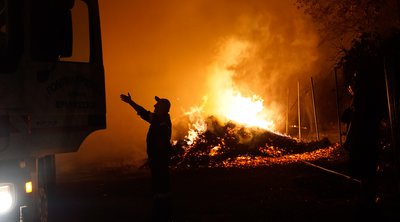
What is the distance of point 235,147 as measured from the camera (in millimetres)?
15766

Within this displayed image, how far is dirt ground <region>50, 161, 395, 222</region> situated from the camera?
6590 mm

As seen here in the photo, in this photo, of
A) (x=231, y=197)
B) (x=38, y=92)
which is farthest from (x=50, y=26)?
(x=231, y=197)

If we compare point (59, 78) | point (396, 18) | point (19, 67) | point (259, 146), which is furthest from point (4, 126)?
point (259, 146)

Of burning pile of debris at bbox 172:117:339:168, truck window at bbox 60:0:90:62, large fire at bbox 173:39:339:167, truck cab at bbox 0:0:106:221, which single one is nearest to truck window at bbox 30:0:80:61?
truck cab at bbox 0:0:106:221

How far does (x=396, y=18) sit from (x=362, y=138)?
14.6 ft

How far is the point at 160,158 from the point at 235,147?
10226 millimetres

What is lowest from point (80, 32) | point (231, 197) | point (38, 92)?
point (231, 197)

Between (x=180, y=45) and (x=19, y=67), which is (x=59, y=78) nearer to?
(x=19, y=67)

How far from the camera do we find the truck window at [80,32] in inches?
184

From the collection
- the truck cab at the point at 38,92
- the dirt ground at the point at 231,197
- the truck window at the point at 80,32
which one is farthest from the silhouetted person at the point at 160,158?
the truck window at the point at 80,32

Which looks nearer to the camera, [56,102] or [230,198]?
[56,102]

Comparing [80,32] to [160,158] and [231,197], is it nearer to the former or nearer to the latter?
[160,158]

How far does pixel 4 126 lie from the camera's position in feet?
11.9

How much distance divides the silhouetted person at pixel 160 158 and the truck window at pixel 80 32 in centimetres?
130
